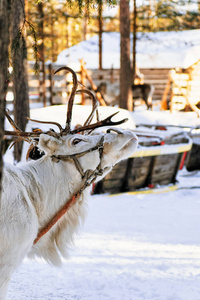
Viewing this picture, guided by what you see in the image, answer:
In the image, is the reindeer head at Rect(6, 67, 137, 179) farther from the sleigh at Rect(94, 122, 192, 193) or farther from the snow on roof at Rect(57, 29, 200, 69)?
the snow on roof at Rect(57, 29, 200, 69)

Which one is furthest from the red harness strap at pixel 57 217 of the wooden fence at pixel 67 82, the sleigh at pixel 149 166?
the wooden fence at pixel 67 82

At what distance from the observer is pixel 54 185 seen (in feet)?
10.9

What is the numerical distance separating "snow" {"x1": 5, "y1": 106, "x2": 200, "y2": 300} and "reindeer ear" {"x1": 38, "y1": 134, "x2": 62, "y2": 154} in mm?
829

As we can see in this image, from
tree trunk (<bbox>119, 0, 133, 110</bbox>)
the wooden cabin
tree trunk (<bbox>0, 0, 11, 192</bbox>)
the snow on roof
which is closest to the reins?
tree trunk (<bbox>0, 0, 11, 192</bbox>)

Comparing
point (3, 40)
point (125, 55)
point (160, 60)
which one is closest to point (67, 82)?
point (125, 55)

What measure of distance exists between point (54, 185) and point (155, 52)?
23589mm

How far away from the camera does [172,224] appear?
7.14 meters

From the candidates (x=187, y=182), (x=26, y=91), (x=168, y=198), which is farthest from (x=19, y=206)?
(x=187, y=182)

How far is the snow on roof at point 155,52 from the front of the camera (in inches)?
990

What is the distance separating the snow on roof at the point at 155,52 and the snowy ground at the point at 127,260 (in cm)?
1798

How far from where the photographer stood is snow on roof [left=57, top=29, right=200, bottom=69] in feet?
82.5

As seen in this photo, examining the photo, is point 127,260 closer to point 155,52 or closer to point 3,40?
point 3,40

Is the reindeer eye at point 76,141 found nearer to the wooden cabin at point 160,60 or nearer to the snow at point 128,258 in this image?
the snow at point 128,258

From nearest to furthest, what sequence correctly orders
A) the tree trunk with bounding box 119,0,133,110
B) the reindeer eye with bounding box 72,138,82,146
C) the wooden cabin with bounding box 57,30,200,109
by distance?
the reindeer eye with bounding box 72,138,82,146 → the tree trunk with bounding box 119,0,133,110 → the wooden cabin with bounding box 57,30,200,109
